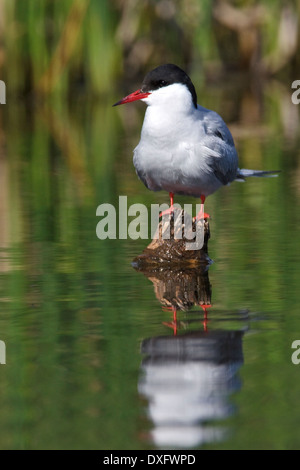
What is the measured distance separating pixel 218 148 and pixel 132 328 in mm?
1561

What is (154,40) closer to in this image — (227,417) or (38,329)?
(38,329)

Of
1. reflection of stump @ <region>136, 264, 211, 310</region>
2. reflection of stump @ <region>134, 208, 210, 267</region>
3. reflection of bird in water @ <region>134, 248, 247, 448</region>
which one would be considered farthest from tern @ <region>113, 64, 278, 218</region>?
reflection of bird in water @ <region>134, 248, 247, 448</region>

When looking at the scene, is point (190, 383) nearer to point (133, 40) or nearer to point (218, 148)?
point (218, 148)

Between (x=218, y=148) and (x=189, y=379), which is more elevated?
(x=218, y=148)

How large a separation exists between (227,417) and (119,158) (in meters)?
8.11

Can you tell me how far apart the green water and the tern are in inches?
24.6

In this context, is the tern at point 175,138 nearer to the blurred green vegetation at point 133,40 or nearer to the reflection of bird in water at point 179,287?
the reflection of bird in water at point 179,287

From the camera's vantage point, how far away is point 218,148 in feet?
20.4

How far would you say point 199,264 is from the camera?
653cm

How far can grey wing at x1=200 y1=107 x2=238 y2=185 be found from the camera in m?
6.12

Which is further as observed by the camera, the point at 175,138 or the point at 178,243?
the point at 178,243

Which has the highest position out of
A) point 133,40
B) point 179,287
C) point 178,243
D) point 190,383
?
point 133,40

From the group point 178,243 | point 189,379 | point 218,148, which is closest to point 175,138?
point 218,148
